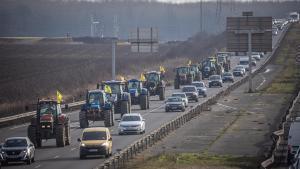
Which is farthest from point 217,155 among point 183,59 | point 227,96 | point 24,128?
point 183,59

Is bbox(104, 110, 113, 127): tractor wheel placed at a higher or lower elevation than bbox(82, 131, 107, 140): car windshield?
lower

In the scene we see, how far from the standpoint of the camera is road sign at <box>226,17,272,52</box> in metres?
92.8

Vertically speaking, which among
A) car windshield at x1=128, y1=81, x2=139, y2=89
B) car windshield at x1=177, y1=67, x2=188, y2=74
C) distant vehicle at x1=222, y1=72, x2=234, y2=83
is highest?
car windshield at x1=128, y1=81, x2=139, y2=89

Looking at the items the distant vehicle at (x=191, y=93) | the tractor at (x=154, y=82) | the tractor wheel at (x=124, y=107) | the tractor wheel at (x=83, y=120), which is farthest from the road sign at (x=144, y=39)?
the tractor wheel at (x=83, y=120)

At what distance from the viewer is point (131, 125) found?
173ft

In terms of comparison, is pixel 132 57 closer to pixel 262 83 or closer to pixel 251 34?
pixel 262 83

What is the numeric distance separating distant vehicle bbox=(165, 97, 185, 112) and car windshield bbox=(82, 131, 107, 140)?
28.6 metres

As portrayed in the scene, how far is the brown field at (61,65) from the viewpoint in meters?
90.4

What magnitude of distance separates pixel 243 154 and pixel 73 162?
25.4 feet

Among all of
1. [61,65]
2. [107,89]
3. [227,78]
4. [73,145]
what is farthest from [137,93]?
[61,65]

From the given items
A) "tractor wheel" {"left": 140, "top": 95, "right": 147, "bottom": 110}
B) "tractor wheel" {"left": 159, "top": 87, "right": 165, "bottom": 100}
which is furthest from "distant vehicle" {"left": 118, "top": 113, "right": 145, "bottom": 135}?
"tractor wheel" {"left": 159, "top": 87, "right": 165, "bottom": 100}

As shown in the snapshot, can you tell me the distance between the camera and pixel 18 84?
101m

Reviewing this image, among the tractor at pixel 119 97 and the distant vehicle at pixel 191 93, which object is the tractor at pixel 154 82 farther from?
the tractor at pixel 119 97

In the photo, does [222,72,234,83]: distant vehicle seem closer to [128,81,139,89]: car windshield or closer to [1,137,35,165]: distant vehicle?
[128,81,139,89]: car windshield
